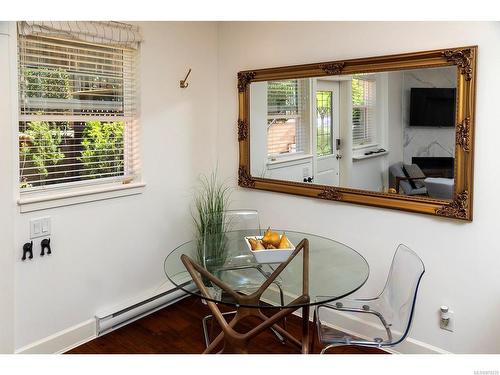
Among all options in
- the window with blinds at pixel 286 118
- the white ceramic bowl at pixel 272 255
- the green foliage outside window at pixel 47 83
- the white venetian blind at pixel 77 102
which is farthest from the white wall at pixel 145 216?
the white ceramic bowl at pixel 272 255

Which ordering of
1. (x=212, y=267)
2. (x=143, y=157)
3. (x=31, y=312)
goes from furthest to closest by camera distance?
(x=143, y=157), (x=31, y=312), (x=212, y=267)

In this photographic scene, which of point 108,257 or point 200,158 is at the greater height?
point 200,158

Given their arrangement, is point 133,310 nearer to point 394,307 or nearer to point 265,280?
point 265,280

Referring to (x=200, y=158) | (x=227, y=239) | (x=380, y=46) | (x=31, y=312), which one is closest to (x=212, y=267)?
(x=227, y=239)

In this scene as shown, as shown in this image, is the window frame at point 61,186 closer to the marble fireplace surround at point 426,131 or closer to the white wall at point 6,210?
the white wall at point 6,210

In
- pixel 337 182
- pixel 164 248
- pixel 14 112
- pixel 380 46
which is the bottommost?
pixel 164 248

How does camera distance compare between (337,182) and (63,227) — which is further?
(337,182)

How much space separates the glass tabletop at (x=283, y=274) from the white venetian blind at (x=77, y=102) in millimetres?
896

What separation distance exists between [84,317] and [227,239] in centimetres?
109

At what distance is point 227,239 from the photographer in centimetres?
271

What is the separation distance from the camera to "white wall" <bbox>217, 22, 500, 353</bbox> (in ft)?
7.07

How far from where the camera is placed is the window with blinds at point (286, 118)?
2.96 m

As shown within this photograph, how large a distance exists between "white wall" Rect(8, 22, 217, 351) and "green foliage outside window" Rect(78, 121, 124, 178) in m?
0.18

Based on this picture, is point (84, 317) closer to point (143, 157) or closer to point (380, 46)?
point (143, 157)
